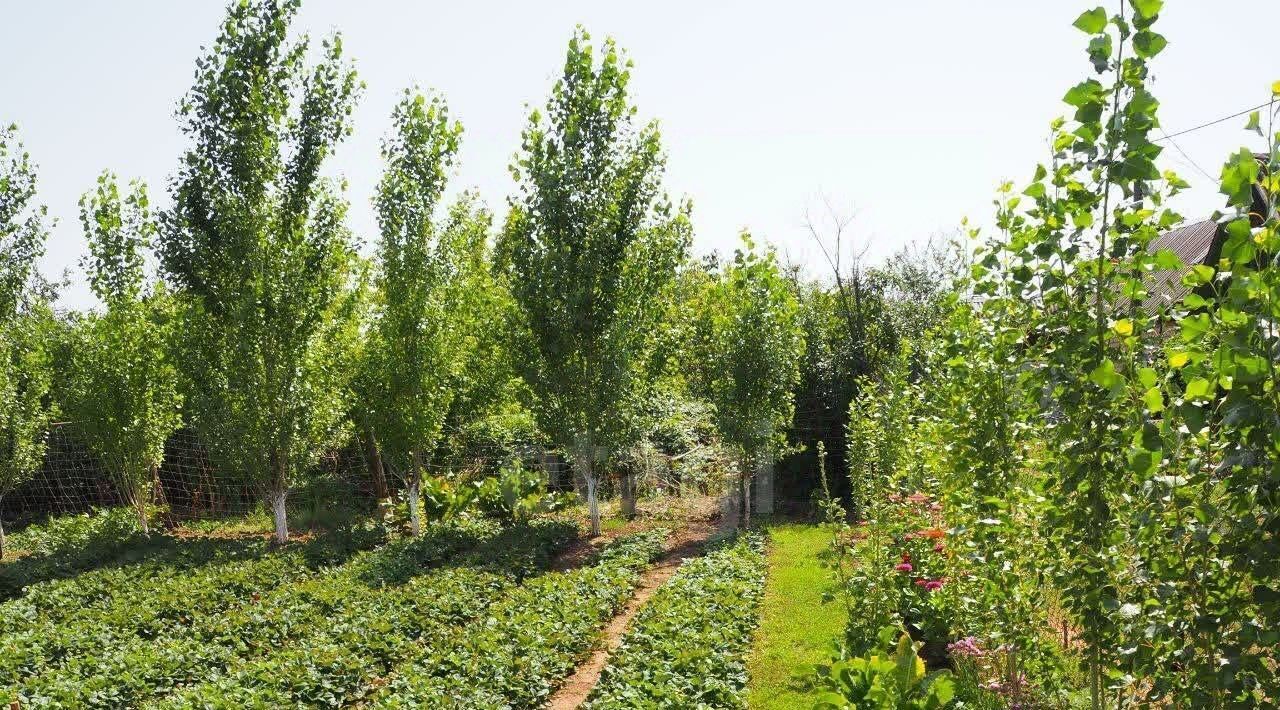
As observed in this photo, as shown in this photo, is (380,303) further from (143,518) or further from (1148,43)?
(1148,43)

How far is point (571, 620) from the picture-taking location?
31.6ft

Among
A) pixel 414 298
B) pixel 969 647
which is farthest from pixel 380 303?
pixel 969 647

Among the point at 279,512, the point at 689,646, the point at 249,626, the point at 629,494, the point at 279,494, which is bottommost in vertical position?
the point at 689,646

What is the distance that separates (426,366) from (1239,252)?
15.4 metres

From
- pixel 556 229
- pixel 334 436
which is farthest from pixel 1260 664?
pixel 334 436

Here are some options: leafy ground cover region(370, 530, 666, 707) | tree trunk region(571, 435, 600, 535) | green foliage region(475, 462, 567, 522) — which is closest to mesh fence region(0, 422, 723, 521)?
green foliage region(475, 462, 567, 522)

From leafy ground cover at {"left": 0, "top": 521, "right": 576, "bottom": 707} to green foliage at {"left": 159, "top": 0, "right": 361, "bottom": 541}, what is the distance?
10.9ft

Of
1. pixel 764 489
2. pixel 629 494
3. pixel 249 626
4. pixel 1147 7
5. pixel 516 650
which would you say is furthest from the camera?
pixel 764 489

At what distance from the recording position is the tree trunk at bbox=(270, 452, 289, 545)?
1677 cm

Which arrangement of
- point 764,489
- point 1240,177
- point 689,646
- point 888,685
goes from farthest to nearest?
point 764,489
point 689,646
point 888,685
point 1240,177

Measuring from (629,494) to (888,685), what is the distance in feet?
47.7

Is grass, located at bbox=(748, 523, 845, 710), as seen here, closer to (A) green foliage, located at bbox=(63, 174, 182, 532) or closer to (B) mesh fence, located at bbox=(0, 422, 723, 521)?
(B) mesh fence, located at bbox=(0, 422, 723, 521)

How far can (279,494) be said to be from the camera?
16.9m

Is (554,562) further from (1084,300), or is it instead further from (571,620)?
(1084,300)
